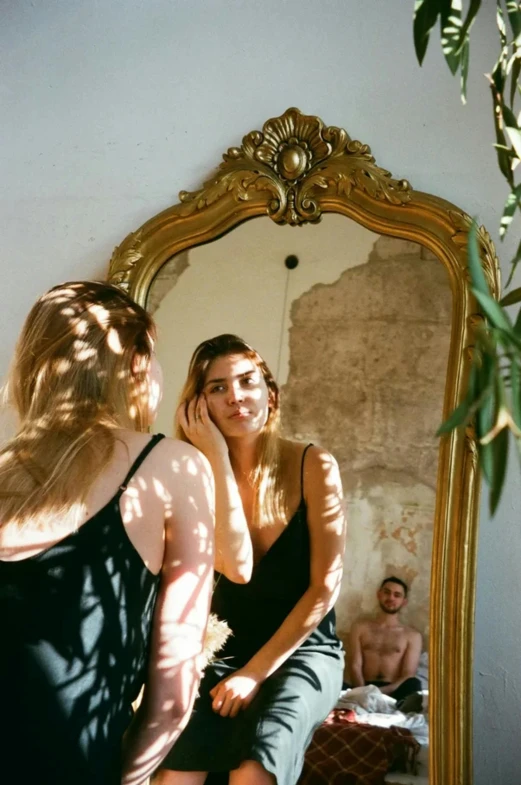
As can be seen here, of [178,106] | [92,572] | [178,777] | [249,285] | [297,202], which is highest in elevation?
[178,106]

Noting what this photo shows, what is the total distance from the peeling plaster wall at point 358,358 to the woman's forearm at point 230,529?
6.8 inches

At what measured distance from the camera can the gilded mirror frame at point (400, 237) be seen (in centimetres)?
184

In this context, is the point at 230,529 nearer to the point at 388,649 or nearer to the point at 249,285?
the point at 388,649

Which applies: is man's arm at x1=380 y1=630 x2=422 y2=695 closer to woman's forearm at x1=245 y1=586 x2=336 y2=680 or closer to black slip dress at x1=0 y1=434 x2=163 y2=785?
woman's forearm at x1=245 y1=586 x2=336 y2=680

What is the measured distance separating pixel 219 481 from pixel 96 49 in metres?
1.39

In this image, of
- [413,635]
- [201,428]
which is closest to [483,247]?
[201,428]

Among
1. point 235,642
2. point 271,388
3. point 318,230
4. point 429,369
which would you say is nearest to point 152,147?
point 318,230

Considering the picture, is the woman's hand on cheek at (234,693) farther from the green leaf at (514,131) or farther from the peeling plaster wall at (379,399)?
the green leaf at (514,131)

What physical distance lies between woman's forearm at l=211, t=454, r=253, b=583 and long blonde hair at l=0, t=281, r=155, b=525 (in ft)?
1.55

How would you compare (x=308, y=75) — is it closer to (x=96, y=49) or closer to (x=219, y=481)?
(x=96, y=49)

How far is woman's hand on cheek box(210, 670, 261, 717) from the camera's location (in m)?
1.85

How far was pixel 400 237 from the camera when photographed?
2.07 m

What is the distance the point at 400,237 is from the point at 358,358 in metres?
0.31

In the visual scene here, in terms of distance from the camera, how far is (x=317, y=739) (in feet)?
6.02
